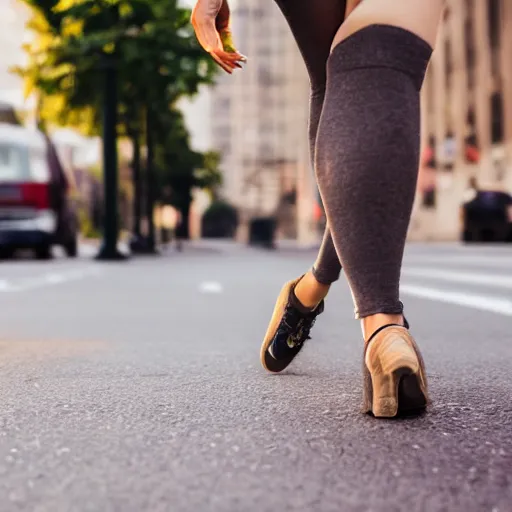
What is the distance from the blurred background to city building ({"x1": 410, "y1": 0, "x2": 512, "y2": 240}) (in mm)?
61

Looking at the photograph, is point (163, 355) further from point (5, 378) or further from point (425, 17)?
point (425, 17)

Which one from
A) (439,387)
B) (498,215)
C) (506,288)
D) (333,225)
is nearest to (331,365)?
(439,387)

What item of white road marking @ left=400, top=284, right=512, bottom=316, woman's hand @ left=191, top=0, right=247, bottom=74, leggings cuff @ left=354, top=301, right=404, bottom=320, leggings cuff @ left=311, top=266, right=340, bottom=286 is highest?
woman's hand @ left=191, top=0, right=247, bottom=74

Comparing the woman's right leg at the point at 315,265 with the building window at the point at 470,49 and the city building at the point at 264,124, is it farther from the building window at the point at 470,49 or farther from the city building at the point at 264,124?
the city building at the point at 264,124

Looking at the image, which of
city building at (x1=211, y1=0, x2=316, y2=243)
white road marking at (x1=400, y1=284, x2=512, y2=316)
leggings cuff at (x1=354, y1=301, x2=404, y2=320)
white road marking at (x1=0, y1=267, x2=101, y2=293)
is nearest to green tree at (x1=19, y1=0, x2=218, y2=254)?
white road marking at (x1=0, y1=267, x2=101, y2=293)

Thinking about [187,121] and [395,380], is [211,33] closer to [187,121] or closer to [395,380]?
[395,380]

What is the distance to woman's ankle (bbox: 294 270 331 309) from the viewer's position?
2.54m

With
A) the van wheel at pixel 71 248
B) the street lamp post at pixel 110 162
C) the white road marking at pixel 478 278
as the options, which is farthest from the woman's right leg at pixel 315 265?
the van wheel at pixel 71 248

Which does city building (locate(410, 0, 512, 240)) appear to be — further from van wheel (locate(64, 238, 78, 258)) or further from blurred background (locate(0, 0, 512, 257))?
van wheel (locate(64, 238, 78, 258))

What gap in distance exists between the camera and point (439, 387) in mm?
2350

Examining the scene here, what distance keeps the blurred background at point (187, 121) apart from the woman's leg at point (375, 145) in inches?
15.1

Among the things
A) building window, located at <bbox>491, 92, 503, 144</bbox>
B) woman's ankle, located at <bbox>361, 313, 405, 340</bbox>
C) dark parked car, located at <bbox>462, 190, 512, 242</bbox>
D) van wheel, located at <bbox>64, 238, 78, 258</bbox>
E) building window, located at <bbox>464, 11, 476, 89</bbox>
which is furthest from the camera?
building window, located at <bbox>464, 11, 476, 89</bbox>

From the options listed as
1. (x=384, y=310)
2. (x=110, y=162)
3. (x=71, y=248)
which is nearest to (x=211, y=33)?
(x=384, y=310)

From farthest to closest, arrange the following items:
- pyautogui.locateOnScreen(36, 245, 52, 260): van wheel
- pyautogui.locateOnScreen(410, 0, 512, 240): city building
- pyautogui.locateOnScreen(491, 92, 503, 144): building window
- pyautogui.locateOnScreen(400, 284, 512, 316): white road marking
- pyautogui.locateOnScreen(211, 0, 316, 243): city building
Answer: pyautogui.locateOnScreen(211, 0, 316, 243): city building, pyautogui.locateOnScreen(491, 92, 503, 144): building window, pyautogui.locateOnScreen(410, 0, 512, 240): city building, pyautogui.locateOnScreen(36, 245, 52, 260): van wheel, pyautogui.locateOnScreen(400, 284, 512, 316): white road marking
